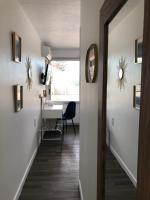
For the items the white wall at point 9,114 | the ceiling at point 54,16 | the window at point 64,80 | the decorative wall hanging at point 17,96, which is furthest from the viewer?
the window at point 64,80

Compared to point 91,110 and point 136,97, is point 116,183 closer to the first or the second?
point 136,97

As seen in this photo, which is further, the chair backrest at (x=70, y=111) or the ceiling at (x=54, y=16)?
Answer: the chair backrest at (x=70, y=111)

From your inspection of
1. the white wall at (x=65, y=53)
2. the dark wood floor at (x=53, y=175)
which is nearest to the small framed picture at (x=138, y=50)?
the dark wood floor at (x=53, y=175)

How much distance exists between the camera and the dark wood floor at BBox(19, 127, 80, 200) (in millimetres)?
2718

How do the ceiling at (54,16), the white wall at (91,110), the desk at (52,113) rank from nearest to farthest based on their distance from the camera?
1. the white wall at (91,110)
2. the ceiling at (54,16)
3. the desk at (52,113)

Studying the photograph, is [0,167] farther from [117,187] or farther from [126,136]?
[126,136]

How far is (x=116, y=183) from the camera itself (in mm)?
1018

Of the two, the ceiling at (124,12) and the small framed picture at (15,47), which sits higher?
the small framed picture at (15,47)

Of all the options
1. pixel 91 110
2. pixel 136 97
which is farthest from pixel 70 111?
pixel 136 97

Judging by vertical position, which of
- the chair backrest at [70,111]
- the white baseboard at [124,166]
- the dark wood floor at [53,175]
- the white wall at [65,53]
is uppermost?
the white wall at [65,53]

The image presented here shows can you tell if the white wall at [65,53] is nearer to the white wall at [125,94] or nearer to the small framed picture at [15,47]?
the small framed picture at [15,47]

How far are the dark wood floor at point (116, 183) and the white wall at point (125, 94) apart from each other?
0.16 ft

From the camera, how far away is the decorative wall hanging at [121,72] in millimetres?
861

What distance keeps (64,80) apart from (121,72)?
236 inches
